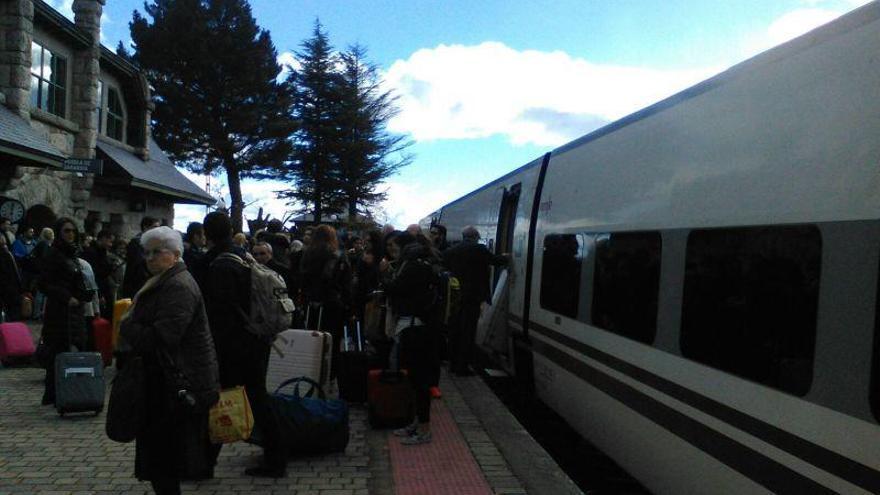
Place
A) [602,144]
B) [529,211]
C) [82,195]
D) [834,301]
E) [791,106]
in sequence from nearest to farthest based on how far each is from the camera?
[834,301], [791,106], [602,144], [529,211], [82,195]

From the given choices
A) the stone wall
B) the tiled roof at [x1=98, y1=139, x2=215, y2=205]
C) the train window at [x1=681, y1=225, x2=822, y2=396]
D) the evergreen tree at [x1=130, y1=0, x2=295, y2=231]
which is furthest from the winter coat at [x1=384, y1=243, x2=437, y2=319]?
the evergreen tree at [x1=130, y1=0, x2=295, y2=231]

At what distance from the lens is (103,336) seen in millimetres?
8297

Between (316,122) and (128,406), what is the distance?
43.2 meters

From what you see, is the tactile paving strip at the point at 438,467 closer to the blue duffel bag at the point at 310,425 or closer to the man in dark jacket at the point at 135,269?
the blue duffel bag at the point at 310,425

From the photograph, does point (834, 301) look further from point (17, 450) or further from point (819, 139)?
point (17, 450)

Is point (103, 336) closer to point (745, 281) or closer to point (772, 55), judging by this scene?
point (745, 281)

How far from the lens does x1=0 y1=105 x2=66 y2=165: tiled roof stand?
1270 cm

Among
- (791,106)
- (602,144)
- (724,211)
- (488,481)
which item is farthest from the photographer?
(602,144)

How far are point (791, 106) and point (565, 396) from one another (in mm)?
3647

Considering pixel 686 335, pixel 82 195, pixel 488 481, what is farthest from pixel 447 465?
pixel 82 195

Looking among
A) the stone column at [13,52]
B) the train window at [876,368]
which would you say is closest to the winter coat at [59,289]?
the train window at [876,368]

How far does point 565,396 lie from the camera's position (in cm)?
646

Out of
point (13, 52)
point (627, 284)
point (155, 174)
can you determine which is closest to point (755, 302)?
point (627, 284)

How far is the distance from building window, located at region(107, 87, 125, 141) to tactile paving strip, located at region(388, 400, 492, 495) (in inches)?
766
